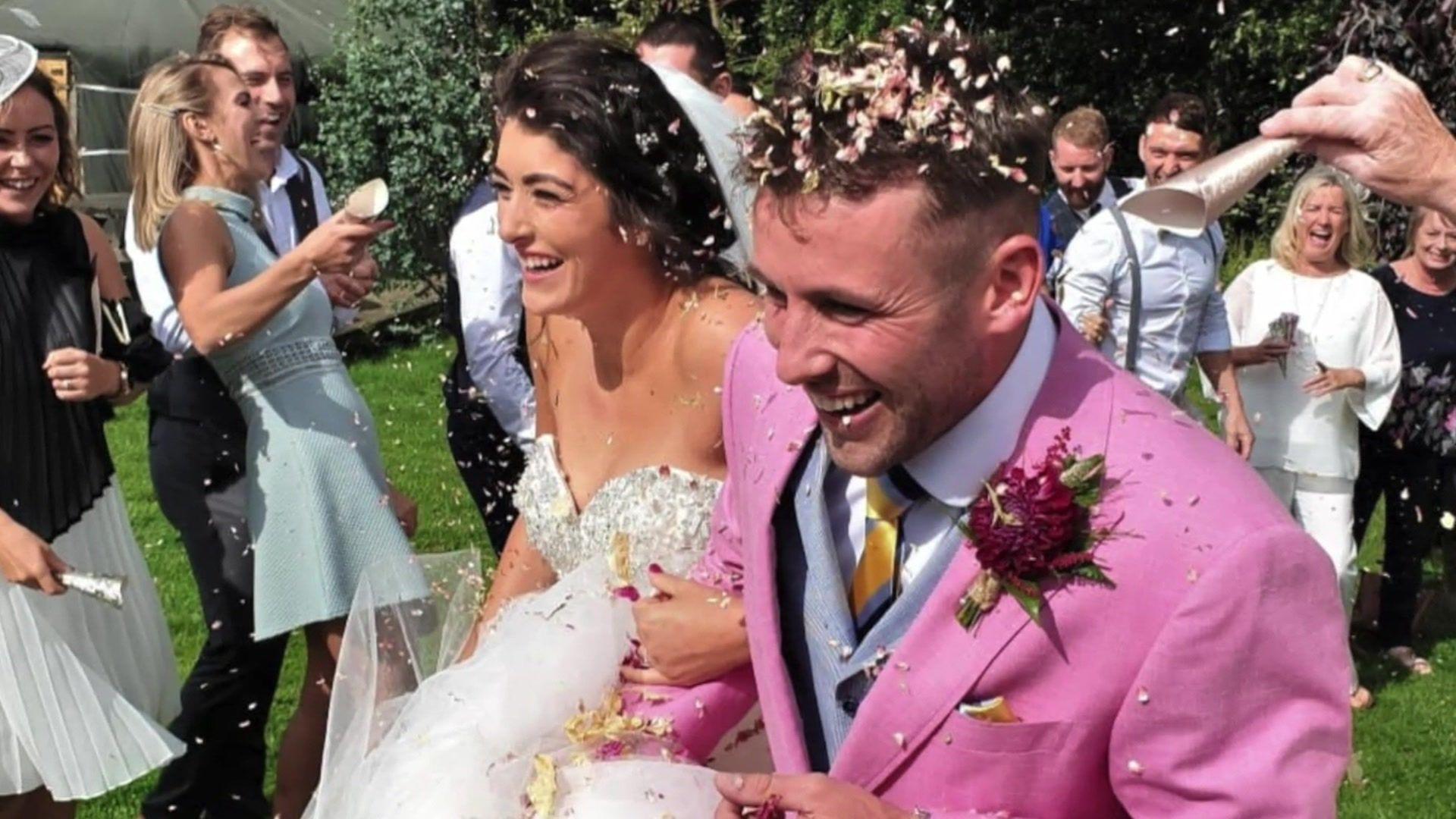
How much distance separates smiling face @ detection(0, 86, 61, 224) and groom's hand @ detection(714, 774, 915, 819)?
3074mm

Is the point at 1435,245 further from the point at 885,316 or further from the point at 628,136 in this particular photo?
the point at 885,316

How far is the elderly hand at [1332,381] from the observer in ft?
22.8

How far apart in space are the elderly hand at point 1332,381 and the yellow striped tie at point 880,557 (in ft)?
16.7

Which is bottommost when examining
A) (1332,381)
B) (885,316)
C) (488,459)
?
(1332,381)

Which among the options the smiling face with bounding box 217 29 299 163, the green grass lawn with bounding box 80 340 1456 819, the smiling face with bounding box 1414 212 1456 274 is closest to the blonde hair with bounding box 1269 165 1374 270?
the smiling face with bounding box 1414 212 1456 274

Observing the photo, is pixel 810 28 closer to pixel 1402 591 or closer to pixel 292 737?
pixel 1402 591

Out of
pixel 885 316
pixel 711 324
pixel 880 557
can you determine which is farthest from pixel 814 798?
pixel 711 324

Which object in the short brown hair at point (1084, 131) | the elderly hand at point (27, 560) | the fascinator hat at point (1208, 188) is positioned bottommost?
the elderly hand at point (27, 560)

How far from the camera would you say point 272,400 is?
193 inches

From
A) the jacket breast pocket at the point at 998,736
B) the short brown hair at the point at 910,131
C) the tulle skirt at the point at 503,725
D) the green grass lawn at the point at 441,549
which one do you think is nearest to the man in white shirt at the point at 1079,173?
the green grass lawn at the point at 441,549

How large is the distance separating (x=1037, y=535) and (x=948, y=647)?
18cm

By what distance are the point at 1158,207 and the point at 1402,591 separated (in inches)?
222

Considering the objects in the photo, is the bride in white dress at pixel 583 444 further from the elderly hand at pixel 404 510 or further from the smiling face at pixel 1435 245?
the smiling face at pixel 1435 245

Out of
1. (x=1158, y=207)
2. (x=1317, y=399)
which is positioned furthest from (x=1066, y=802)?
(x=1317, y=399)
